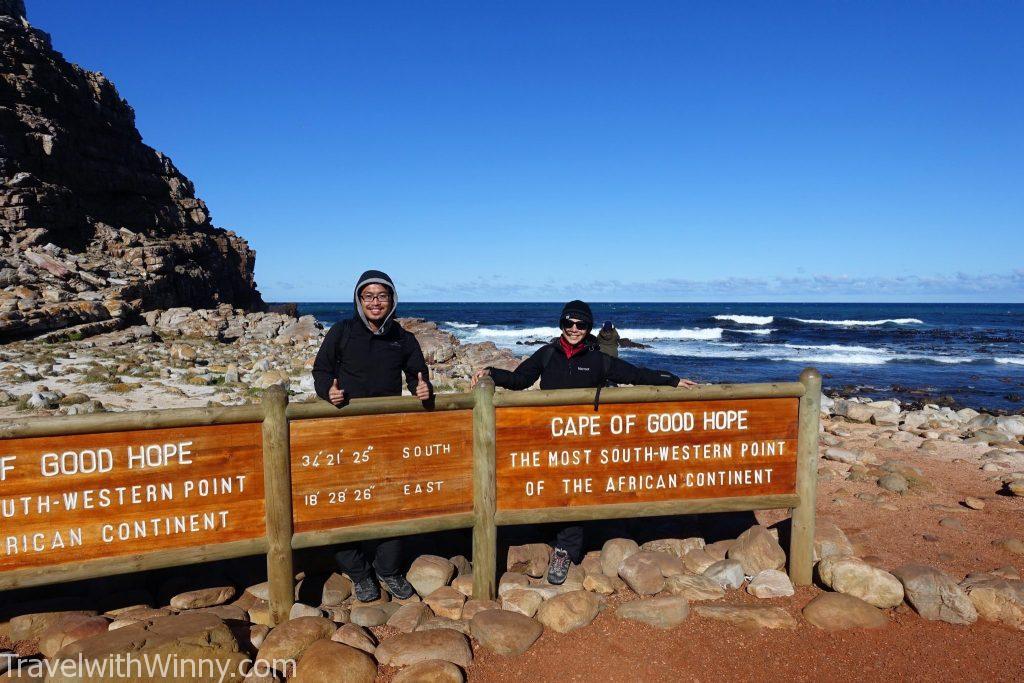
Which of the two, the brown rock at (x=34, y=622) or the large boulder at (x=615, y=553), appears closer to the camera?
the brown rock at (x=34, y=622)

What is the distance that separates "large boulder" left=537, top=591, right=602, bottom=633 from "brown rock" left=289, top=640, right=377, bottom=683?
1196 millimetres

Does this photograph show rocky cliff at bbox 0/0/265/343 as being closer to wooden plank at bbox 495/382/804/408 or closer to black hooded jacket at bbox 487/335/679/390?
black hooded jacket at bbox 487/335/679/390

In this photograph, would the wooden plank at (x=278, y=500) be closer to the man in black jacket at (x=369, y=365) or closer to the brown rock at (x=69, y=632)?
the man in black jacket at (x=369, y=365)

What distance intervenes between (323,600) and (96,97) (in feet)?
174

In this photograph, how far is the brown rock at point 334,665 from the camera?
11.4ft

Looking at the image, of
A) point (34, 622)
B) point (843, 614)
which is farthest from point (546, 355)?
point (34, 622)

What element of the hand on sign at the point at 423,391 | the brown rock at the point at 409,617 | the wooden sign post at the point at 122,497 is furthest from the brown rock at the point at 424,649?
the hand on sign at the point at 423,391

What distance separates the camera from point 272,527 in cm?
404

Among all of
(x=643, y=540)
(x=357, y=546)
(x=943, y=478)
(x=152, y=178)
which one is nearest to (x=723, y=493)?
(x=643, y=540)

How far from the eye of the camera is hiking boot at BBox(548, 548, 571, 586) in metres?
4.72

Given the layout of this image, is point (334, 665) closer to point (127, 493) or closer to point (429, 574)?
point (429, 574)

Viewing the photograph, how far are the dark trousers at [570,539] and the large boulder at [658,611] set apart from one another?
0.62 m

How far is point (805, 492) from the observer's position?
469 cm

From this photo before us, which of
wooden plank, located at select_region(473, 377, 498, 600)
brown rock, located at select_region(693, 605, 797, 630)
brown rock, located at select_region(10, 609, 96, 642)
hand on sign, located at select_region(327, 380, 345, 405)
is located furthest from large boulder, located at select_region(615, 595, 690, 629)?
brown rock, located at select_region(10, 609, 96, 642)
